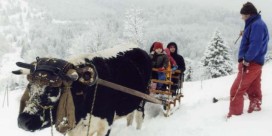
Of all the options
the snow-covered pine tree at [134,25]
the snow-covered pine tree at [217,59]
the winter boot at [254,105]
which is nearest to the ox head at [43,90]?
the winter boot at [254,105]

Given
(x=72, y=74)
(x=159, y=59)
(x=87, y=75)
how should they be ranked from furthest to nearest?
1. (x=159, y=59)
2. (x=87, y=75)
3. (x=72, y=74)

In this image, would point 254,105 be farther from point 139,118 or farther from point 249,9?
point 139,118

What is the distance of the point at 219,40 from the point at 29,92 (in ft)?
128

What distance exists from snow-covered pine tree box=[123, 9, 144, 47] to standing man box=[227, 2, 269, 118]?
124 feet

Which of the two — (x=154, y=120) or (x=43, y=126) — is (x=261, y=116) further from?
(x=43, y=126)

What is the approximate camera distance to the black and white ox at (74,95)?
5.72 metres

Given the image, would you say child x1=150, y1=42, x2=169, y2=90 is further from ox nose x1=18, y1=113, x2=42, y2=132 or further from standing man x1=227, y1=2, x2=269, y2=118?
ox nose x1=18, y1=113, x2=42, y2=132

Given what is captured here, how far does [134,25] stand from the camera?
1935 inches

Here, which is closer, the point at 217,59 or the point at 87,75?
the point at 87,75

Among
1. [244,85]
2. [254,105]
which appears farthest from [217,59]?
[244,85]

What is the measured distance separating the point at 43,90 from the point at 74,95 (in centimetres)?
67

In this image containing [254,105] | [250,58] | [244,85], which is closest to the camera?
[250,58]

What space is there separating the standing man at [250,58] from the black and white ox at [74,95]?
2.23 meters

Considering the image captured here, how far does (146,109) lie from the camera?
11.5m
